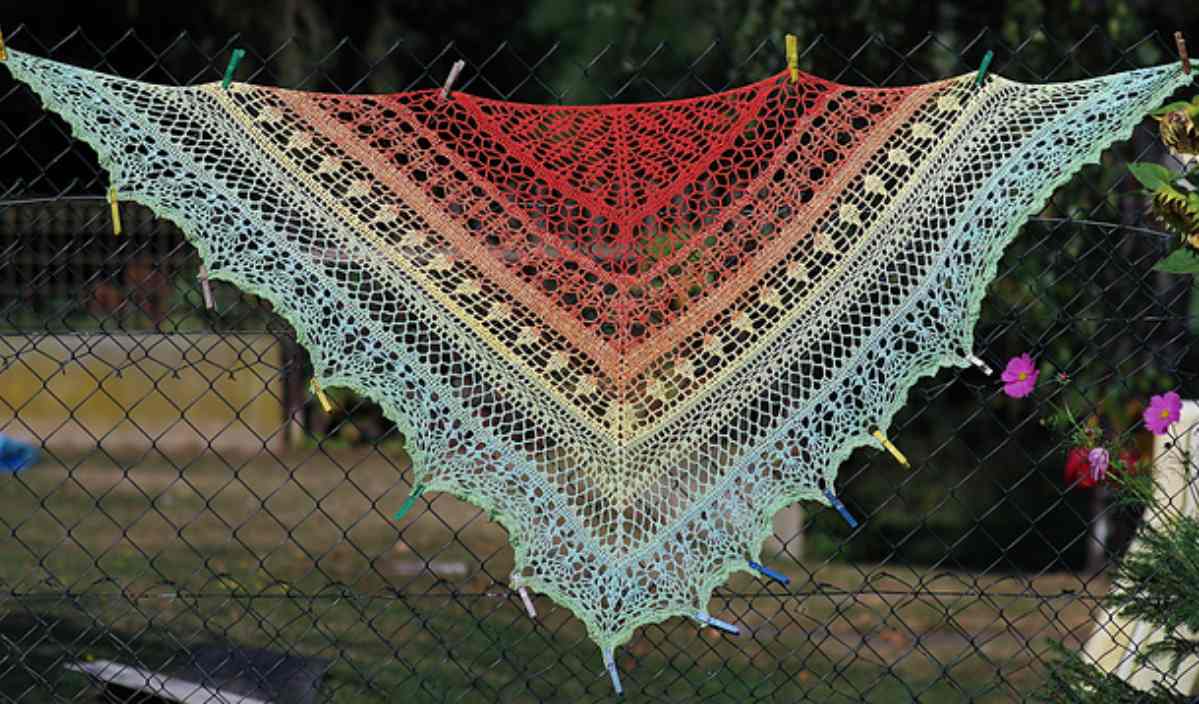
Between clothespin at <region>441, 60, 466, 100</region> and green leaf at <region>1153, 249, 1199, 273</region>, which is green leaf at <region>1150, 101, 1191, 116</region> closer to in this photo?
green leaf at <region>1153, 249, 1199, 273</region>

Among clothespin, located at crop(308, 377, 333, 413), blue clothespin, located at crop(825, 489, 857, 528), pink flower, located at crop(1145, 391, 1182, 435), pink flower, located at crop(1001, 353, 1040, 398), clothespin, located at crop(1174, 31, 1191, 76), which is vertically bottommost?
blue clothespin, located at crop(825, 489, 857, 528)

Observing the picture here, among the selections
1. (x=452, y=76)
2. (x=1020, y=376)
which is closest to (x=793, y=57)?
(x=452, y=76)

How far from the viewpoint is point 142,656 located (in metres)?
3.69

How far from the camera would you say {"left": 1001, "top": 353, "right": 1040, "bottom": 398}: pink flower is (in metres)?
2.52

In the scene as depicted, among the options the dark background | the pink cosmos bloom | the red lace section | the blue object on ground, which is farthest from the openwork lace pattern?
the blue object on ground

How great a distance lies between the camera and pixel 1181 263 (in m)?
2.43

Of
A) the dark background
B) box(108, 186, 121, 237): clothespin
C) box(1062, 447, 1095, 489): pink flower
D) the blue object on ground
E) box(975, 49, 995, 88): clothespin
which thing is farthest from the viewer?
the blue object on ground

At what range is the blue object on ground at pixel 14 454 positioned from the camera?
725 centimetres

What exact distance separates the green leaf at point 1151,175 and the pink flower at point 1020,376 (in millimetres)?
357

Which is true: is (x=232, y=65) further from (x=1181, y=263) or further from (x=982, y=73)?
(x=1181, y=263)

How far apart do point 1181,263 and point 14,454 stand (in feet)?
21.0

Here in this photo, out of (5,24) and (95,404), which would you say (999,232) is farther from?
(5,24)

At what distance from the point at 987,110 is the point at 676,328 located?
2.12 feet

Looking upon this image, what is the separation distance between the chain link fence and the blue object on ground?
0.14 m
